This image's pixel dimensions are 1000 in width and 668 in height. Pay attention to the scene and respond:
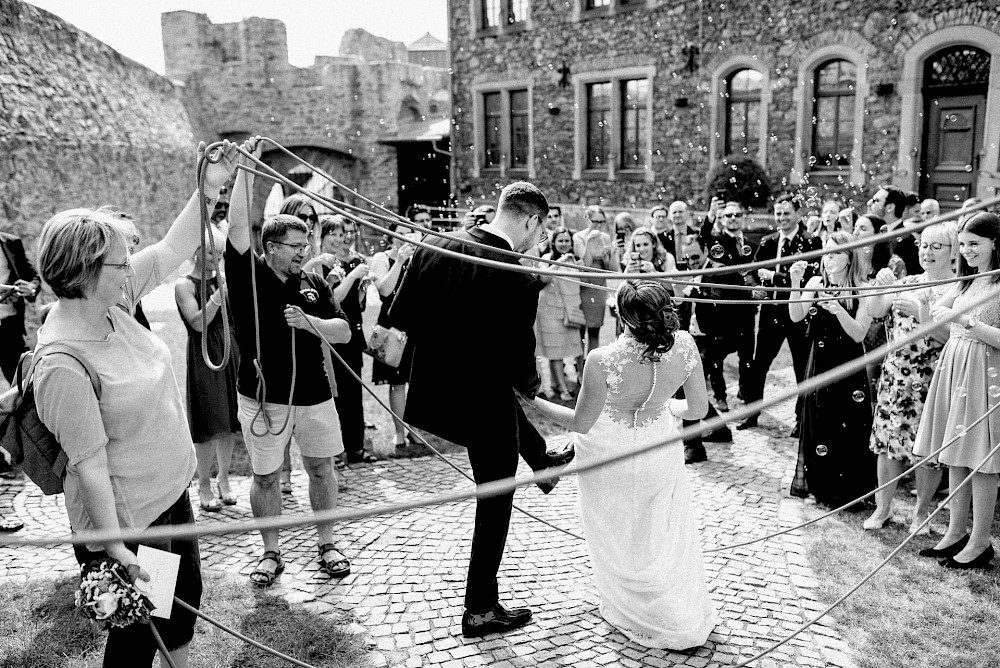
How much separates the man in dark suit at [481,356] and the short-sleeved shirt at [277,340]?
0.79 metres

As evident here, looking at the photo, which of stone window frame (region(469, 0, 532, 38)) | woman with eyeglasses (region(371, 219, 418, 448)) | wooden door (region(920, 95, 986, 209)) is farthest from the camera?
stone window frame (region(469, 0, 532, 38))

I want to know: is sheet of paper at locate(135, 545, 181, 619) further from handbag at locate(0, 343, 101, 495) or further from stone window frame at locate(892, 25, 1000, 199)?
stone window frame at locate(892, 25, 1000, 199)

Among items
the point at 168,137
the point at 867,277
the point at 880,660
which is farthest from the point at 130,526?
the point at 168,137

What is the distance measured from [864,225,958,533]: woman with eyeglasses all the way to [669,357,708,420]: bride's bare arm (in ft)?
4.85

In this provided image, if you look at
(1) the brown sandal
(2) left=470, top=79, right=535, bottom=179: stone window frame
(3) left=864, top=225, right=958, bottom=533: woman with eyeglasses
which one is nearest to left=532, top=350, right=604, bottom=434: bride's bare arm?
(1) the brown sandal

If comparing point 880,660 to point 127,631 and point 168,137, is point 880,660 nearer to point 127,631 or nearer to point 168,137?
point 127,631

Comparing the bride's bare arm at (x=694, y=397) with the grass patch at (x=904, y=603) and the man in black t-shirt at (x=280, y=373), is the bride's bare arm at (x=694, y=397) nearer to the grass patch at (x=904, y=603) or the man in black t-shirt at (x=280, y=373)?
the grass patch at (x=904, y=603)

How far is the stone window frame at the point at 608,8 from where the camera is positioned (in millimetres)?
16481

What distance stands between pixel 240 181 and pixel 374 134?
851 inches

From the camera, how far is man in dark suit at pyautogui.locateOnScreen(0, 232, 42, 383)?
5.83 metres

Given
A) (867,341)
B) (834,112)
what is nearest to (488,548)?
(867,341)

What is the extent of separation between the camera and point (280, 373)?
4.35m

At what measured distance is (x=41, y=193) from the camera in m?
12.5

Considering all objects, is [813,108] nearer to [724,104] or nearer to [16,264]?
[724,104]
